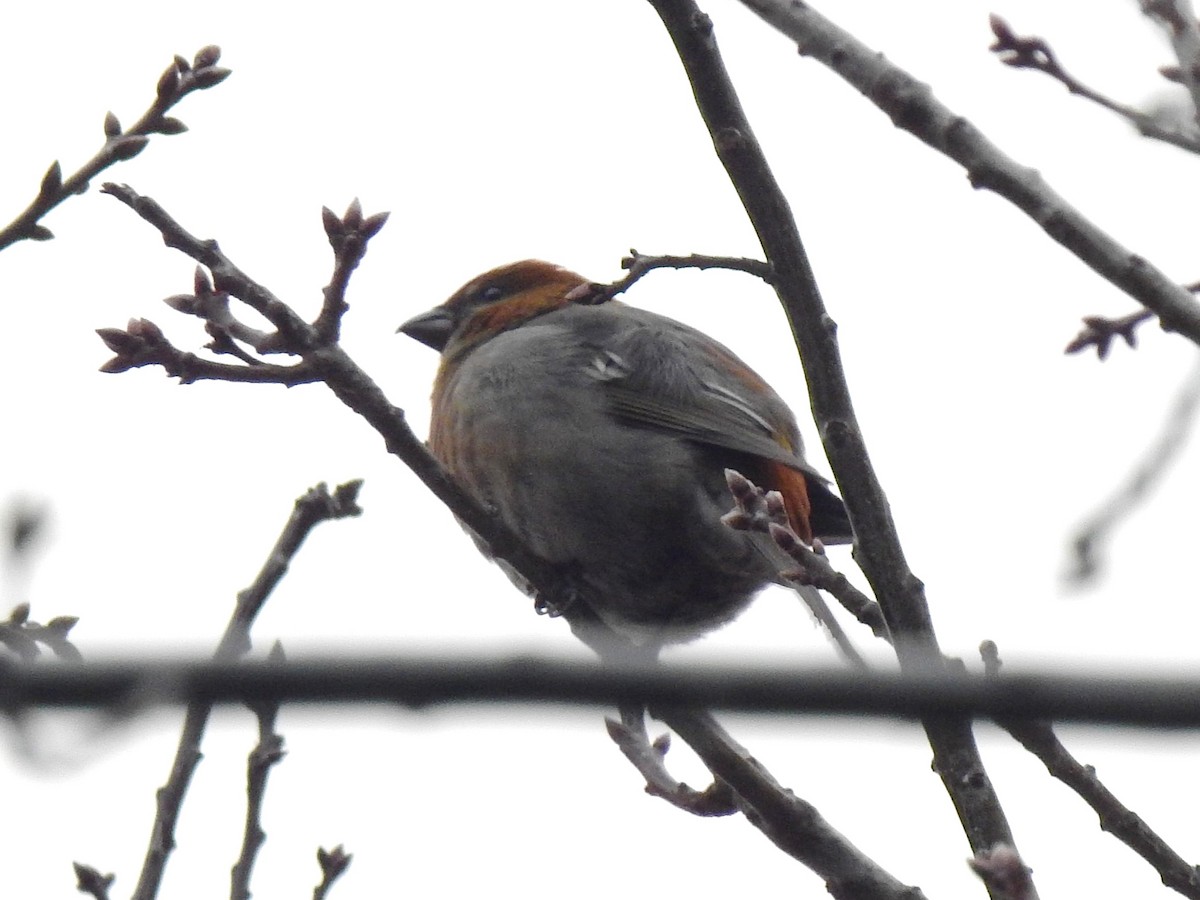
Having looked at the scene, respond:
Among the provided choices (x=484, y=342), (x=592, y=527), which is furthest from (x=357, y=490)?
(x=484, y=342)

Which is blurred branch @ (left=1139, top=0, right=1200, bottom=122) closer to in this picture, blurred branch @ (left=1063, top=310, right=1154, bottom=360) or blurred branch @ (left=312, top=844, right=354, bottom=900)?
blurred branch @ (left=1063, top=310, right=1154, bottom=360)

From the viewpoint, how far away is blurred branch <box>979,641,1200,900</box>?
3.22 metres

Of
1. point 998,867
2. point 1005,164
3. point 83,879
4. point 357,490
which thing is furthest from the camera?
point 357,490

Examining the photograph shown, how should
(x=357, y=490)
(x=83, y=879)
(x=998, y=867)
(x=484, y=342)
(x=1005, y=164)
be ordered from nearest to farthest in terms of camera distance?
(x=998, y=867), (x=1005, y=164), (x=83, y=879), (x=357, y=490), (x=484, y=342)

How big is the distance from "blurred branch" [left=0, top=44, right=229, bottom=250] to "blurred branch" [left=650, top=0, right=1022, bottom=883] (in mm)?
948

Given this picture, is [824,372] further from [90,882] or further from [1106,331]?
[90,882]

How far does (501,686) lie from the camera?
3.56 ft

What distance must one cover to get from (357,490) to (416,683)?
298cm

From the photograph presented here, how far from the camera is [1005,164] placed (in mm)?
3074

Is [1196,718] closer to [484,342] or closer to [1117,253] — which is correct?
[1117,253]

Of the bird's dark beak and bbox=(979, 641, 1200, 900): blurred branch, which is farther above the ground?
the bird's dark beak

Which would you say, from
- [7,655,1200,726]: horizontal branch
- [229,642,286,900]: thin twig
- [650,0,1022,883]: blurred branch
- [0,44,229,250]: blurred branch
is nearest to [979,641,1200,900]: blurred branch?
[650,0,1022,883]: blurred branch

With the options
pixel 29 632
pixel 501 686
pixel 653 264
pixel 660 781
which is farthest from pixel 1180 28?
pixel 501 686

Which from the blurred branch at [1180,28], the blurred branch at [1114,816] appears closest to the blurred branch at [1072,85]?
the blurred branch at [1180,28]
